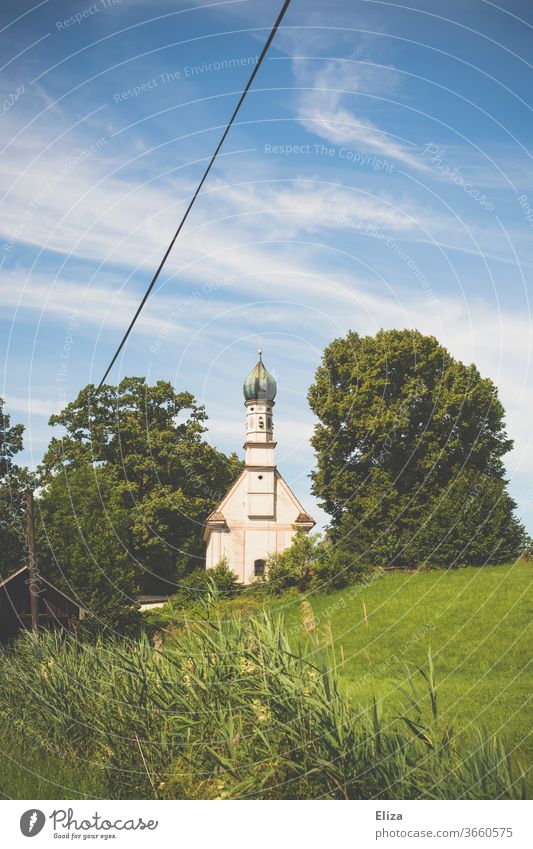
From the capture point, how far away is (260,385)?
46.4 metres

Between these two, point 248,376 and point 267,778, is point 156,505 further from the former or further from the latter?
point 267,778

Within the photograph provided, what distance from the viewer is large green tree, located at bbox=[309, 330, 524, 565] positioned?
1173 inches

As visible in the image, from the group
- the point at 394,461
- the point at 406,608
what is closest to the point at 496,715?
the point at 406,608

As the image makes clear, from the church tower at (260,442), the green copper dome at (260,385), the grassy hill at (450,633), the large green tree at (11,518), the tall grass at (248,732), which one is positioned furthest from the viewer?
the green copper dome at (260,385)

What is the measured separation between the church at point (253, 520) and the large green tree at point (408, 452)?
13.7 ft

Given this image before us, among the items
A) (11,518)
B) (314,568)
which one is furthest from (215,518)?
(11,518)

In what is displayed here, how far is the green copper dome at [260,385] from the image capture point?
46.3 metres

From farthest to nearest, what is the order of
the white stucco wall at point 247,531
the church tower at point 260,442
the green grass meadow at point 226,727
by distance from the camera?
the church tower at point 260,442 < the white stucco wall at point 247,531 < the green grass meadow at point 226,727

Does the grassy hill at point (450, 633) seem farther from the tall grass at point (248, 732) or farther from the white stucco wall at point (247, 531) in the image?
the white stucco wall at point (247, 531)

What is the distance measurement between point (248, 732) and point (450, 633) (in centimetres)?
1688

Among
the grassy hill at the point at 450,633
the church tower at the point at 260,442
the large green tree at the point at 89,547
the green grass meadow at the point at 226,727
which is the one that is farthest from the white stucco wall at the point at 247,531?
the green grass meadow at the point at 226,727

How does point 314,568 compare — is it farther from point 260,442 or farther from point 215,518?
point 260,442
